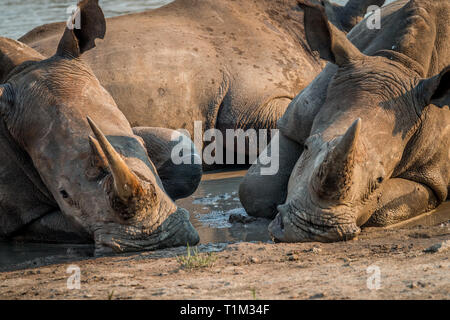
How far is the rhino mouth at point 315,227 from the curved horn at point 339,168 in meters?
0.18

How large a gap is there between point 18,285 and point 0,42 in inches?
107

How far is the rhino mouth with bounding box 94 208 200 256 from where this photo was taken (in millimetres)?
5969

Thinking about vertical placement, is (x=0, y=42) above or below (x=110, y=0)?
above

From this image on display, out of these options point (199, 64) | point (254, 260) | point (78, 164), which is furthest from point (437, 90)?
point (199, 64)

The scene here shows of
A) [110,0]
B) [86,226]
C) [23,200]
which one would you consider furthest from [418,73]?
[110,0]

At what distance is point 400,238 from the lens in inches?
239

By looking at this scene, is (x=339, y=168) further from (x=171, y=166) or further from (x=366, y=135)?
(x=171, y=166)

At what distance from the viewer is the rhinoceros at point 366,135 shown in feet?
19.2

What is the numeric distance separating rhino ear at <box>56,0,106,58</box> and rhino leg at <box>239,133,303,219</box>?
1.69 meters

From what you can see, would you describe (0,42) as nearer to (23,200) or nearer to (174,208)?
(23,200)

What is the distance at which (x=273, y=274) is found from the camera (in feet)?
16.6

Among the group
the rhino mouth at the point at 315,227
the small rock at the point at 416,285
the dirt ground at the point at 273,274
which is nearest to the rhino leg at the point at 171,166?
the dirt ground at the point at 273,274

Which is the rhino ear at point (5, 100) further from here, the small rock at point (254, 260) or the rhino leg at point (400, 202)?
the rhino leg at point (400, 202)

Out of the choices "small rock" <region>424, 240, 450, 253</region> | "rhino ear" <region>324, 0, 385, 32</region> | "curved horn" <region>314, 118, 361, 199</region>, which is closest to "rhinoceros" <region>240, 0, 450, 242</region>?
"curved horn" <region>314, 118, 361, 199</region>
